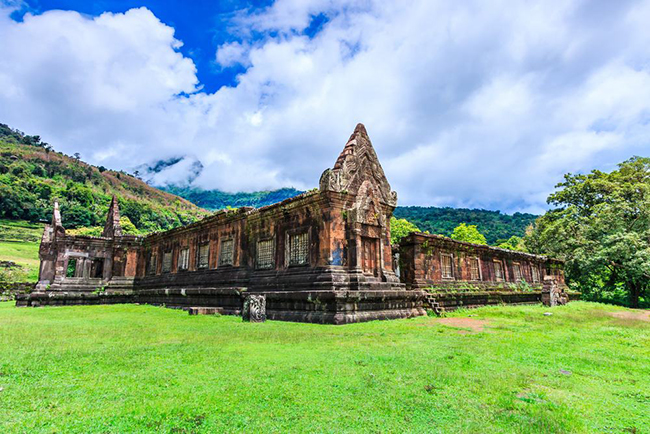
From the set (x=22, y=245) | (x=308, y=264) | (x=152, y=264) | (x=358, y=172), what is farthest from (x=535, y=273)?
(x=22, y=245)

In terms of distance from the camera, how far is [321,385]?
15.6 ft

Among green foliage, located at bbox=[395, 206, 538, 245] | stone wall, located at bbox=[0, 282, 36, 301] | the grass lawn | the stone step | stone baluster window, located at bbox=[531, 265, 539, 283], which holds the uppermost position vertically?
green foliage, located at bbox=[395, 206, 538, 245]

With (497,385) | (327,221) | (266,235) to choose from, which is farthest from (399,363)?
(266,235)

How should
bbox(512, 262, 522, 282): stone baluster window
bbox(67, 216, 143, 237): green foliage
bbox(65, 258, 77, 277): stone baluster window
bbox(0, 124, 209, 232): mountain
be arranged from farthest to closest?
bbox(0, 124, 209, 232): mountain
bbox(67, 216, 143, 237): green foliage
bbox(512, 262, 522, 282): stone baluster window
bbox(65, 258, 77, 277): stone baluster window

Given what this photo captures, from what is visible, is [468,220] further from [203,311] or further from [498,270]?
[203,311]

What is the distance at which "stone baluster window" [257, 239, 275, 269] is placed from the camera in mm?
16406

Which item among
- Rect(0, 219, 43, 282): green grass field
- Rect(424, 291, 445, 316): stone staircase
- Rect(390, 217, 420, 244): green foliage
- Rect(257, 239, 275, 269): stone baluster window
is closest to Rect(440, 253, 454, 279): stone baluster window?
Rect(424, 291, 445, 316): stone staircase

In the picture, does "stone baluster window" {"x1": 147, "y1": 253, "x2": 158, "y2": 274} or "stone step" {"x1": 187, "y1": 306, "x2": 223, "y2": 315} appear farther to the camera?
"stone baluster window" {"x1": 147, "y1": 253, "x2": 158, "y2": 274}

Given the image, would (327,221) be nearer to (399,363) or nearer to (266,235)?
(266,235)

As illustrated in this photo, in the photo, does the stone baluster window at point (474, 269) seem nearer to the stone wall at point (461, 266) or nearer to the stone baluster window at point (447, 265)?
the stone wall at point (461, 266)

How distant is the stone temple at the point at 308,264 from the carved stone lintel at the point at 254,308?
57 millimetres

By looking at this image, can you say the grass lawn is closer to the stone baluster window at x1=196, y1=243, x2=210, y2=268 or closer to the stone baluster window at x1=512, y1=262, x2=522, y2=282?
the stone baluster window at x1=196, y1=243, x2=210, y2=268

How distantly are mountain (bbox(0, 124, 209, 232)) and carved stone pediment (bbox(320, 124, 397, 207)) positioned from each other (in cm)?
6843

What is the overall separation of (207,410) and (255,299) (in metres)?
8.69
